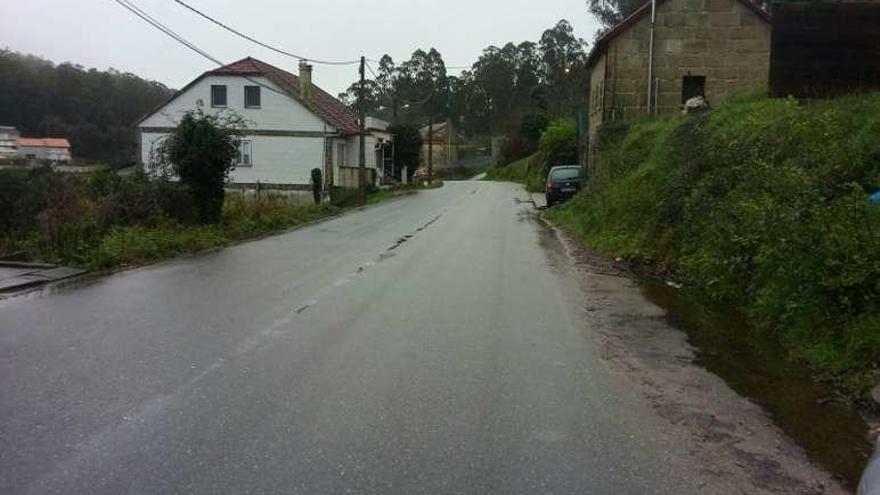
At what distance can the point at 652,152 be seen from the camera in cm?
2016

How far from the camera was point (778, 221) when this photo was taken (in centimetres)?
909

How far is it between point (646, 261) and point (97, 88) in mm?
39736

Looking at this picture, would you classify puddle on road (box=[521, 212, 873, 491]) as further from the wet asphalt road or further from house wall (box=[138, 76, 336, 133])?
house wall (box=[138, 76, 336, 133])

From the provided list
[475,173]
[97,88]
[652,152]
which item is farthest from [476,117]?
[652,152]

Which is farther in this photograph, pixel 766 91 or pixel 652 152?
pixel 652 152

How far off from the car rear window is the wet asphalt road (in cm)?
2102

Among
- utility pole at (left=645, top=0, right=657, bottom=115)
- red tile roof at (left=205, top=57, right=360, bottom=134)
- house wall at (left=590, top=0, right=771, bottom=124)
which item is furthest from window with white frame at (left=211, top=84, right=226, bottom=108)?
utility pole at (left=645, top=0, right=657, bottom=115)

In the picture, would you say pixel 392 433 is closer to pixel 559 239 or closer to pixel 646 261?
pixel 646 261

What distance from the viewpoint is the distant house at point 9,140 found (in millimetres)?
36297

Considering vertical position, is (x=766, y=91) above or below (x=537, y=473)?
above

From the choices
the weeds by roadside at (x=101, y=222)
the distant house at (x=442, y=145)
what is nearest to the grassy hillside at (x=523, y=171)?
the distant house at (x=442, y=145)

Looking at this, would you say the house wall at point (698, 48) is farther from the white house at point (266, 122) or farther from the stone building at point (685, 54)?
the white house at point (266, 122)

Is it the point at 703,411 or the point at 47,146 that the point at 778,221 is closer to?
the point at 703,411

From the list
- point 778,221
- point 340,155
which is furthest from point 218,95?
point 778,221
